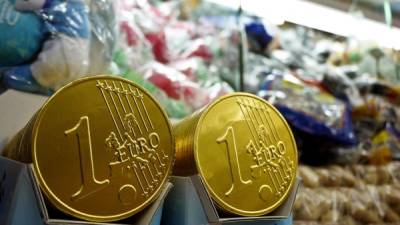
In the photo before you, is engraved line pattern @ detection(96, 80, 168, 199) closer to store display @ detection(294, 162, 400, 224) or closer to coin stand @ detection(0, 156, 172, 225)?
coin stand @ detection(0, 156, 172, 225)

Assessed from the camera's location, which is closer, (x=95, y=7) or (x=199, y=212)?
(x=199, y=212)

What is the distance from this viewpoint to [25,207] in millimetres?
521

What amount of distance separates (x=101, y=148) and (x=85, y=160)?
0.03 meters

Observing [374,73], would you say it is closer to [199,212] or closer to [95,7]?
[95,7]

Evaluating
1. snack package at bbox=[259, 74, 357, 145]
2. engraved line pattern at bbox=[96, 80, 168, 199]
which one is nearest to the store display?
snack package at bbox=[259, 74, 357, 145]

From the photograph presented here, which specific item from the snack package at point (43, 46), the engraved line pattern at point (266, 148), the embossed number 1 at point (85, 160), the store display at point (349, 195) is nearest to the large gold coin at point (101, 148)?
the embossed number 1 at point (85, 160)

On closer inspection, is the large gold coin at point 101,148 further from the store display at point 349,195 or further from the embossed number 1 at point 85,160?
the store display at point 349,195

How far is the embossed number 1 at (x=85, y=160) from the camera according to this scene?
1.75 ft

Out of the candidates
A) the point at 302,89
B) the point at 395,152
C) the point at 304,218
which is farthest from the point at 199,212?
the point at 395,152

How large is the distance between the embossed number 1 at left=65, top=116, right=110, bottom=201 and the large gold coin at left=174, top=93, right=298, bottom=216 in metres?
0.14

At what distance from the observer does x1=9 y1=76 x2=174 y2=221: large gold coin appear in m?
0.52

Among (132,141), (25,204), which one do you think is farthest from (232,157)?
(25,204)

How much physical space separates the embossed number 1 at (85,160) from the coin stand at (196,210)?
121 millimetres

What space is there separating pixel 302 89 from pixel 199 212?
2.95 feet
